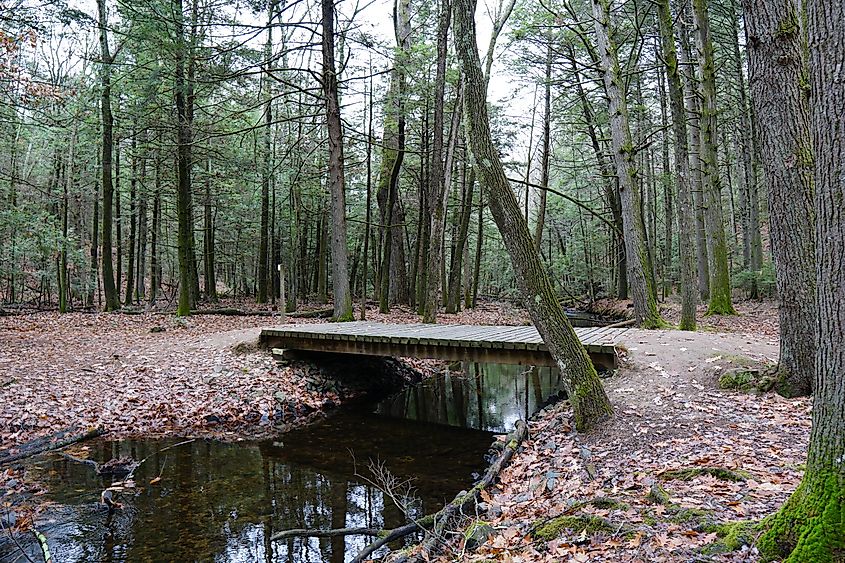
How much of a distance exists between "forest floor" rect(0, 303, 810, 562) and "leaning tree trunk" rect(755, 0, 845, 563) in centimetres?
44

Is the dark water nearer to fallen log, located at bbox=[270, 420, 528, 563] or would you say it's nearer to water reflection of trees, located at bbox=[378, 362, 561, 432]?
water reflection of trees, located at bbox=[378, 362, 561, 432]

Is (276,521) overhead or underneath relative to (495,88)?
underneath

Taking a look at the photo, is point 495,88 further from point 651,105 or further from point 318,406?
point 318,406

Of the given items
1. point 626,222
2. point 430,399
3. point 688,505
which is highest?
point 626,222

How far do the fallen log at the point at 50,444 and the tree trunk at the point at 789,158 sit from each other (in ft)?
31.1

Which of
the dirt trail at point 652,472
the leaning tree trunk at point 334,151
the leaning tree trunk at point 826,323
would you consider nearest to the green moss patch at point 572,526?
the dirt trail at point 652,472

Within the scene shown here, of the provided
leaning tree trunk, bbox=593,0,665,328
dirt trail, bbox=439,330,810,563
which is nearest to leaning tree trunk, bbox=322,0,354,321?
leaning tree trunk, bbox=593,0,665,328

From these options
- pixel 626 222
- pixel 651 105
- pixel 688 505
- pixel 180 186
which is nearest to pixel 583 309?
pixel 651 105

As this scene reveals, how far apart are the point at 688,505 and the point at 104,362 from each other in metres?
10.8

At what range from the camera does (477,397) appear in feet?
39.7

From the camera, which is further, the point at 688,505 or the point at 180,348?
the point at 180,348

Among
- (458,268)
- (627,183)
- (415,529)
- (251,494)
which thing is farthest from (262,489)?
(458,268)

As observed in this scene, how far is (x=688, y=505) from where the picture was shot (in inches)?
139

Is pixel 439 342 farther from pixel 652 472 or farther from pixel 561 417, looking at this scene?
pixel 652 472
